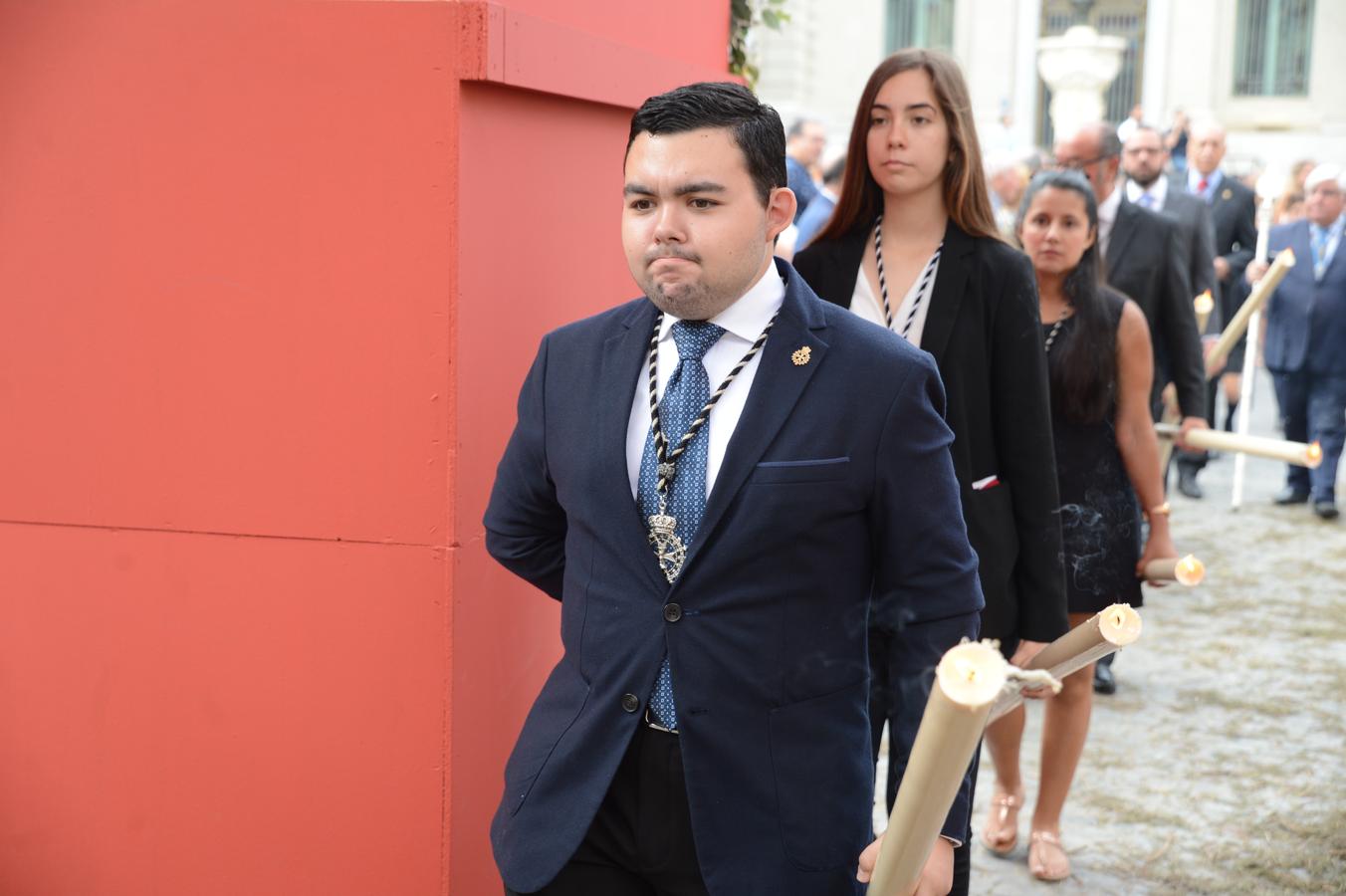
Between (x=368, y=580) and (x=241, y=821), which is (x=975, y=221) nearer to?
(x=368, y=580)

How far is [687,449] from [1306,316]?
920cm

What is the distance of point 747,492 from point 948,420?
49.8 inches

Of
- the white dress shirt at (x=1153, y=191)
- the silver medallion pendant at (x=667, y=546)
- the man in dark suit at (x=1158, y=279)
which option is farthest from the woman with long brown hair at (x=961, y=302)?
the white dress shirt at (x=1153, y=191)

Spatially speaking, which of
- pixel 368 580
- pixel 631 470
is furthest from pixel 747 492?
pixel 368 580

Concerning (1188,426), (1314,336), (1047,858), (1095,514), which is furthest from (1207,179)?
(1047,858)

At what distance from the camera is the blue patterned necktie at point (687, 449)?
7.46ft

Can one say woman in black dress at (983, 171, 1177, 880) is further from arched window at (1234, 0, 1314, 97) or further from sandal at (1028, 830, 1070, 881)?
arched window at (1234, 0, 1314, 97)

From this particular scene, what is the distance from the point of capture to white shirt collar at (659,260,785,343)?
233 centimetres

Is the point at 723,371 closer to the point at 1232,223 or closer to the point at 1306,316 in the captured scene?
the point at 1306,316

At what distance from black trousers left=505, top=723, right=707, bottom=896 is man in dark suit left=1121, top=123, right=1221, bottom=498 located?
17.0ft

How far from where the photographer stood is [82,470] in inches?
118

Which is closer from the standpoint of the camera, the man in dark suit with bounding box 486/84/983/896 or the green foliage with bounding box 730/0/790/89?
the man in dark suit with bounding box 486/84/983/896

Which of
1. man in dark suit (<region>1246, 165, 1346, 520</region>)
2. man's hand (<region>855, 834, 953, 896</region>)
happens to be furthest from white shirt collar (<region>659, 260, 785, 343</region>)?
man in dark suit (<region>1246, 165, 1346, 520</region>)

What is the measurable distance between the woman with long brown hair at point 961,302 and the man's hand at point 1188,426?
8.32 ft
